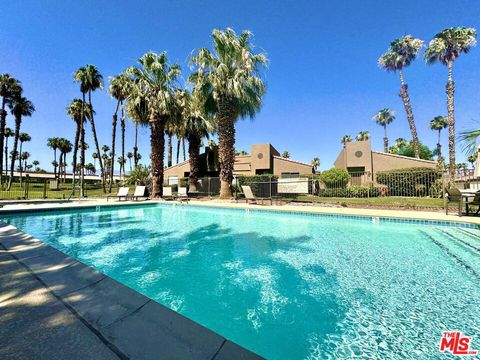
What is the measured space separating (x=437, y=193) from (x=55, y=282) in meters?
20.0

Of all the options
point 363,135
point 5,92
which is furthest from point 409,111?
point 5,92

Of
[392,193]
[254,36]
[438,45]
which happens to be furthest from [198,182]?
[438,45]

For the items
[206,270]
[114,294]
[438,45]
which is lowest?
[206,270]

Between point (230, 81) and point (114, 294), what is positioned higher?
point (230, 81)

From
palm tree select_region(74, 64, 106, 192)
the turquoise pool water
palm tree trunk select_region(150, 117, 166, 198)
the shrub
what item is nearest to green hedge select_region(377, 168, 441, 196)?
the shrub

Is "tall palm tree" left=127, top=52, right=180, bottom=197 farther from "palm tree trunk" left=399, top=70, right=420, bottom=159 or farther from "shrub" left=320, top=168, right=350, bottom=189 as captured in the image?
"palm tree trunk" left=399, top=70, right=420, bottom=159

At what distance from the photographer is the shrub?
1878 centimetres

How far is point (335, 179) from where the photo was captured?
18891mm

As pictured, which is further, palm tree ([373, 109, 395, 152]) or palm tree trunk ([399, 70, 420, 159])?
palm tree ([373, 109, 395, 152])

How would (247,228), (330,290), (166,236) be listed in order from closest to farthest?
(330,290) < (166,236) < (247,228)

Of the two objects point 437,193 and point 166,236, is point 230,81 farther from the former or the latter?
point 437,193

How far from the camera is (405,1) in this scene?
46.6 ft

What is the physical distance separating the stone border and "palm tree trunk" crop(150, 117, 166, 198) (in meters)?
16.5

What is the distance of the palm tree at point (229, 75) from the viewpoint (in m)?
16.4
